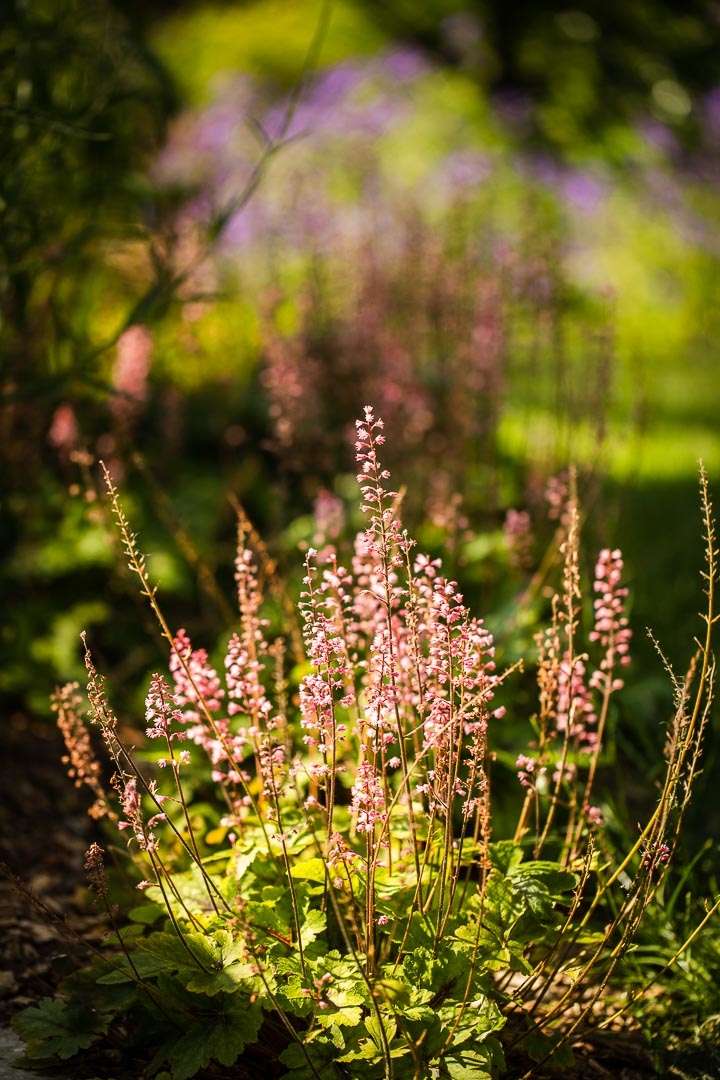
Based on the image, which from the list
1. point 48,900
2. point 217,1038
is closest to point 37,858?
point 48,900

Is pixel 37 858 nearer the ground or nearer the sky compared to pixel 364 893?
nearer the ground

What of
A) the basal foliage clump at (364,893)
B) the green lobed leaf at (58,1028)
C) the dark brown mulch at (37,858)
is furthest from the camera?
the dark brown mulch at (37,858)

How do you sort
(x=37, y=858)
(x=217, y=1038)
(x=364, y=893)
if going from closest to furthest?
(x=217, y=1038), (x=364, y=893), (x=37, y=858)

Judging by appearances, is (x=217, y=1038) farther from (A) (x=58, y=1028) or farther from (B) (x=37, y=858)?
(B) (x=37, y=858)

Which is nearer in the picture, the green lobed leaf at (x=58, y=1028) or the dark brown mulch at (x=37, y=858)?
the green lobed leaf at (x=58, y=1028)

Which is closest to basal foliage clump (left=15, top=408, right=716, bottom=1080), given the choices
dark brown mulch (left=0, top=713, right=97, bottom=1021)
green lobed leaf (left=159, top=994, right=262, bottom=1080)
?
green lobed leaf (left=159, top=994, right=262, bottom=1080)

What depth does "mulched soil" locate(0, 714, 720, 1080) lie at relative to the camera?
2020mm

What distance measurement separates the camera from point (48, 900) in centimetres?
254

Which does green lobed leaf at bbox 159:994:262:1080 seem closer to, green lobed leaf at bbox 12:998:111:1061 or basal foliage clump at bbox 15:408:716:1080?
basal foliage clump at bbox 15:408:716:1080

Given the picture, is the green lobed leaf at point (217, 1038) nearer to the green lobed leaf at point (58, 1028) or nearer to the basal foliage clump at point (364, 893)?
the basal foliage clump at point (364, 893)

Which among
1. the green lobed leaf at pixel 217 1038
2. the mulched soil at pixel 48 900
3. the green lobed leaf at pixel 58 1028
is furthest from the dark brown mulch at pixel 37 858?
the green lobed leaf at pixel 217 1038

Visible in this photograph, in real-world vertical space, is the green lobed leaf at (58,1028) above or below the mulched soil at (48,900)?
above

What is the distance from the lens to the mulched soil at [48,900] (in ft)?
6.63

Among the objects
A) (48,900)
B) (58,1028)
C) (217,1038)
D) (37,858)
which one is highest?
(217,1038)
